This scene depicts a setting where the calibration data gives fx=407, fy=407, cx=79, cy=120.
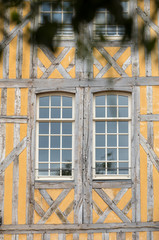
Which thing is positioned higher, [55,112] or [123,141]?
[55,112]

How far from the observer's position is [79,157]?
8.17 metres

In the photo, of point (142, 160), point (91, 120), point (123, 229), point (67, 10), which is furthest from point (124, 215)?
point (67, 10)

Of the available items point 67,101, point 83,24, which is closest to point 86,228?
point 67,101

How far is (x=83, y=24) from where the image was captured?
166cm

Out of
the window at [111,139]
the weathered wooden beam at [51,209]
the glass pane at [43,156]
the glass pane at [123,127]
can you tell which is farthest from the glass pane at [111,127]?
the weathered wooden beam at [51,209]

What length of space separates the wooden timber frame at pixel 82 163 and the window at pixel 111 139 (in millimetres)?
167

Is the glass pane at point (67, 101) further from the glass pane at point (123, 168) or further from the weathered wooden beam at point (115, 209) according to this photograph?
the weathered wooden beam at point (115, 209)

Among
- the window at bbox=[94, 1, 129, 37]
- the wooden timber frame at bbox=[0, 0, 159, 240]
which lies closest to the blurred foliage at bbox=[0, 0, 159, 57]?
the window at bbox=[94, 1, 129, 37]

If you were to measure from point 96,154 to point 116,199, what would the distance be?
100 cm

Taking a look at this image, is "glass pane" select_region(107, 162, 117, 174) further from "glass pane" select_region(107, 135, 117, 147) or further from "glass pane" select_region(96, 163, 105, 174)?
"glass pane" select_region(107, 135, 117, 147)

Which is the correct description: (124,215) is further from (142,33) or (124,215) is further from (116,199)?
(142,33)

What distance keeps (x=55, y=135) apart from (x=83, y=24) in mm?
6799

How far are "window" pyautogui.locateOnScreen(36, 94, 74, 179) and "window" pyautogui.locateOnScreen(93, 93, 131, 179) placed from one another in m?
0.54

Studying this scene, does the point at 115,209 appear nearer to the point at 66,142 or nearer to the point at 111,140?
the point at 111,140
